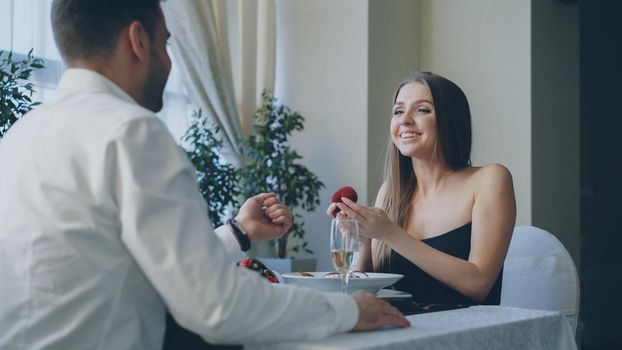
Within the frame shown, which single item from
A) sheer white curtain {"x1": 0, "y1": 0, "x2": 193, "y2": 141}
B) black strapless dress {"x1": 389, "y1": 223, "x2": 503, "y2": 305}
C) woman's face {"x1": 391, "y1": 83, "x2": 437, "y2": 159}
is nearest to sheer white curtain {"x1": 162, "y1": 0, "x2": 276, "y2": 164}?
sheer white curtain {"x1": 0, "y1": 0, "x2": 193, "y2": 141}

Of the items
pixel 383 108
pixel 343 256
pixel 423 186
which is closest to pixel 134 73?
pixel 343 256

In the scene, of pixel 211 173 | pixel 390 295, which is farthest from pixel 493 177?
pixel 211 173

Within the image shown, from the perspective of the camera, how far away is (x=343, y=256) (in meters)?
1.59

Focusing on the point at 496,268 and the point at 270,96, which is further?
the point at 270,96

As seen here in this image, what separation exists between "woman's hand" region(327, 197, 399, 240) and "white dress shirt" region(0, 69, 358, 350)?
751 millimetres

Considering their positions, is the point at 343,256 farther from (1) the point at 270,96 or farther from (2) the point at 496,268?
(1) the point at 270,96

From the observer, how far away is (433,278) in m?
2.22

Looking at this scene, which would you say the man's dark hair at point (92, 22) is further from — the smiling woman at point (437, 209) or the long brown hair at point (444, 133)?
the long brown hair at point (444, 133)

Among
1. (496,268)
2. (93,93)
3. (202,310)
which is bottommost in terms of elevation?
(496,268)

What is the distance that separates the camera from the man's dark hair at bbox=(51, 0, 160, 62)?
1253mm

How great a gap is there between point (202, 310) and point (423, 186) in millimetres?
1589

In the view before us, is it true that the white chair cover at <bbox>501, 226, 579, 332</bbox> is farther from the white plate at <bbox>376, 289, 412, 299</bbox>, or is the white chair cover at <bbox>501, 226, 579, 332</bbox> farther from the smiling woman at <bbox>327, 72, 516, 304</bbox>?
the white plate at <bbox>376, 289, 412, 299</bbox>

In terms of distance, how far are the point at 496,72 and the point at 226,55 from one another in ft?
5.34

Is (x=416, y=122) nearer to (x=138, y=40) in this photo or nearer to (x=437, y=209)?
(x=437, y=209)
